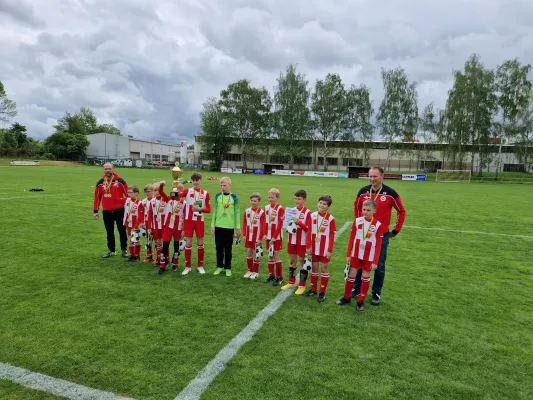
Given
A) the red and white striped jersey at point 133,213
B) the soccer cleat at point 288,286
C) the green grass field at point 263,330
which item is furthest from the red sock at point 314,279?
the red and white striped jersey at point 133,213

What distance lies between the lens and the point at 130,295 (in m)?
5.59

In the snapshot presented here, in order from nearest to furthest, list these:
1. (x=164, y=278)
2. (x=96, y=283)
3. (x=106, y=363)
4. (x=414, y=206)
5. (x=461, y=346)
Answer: (x=106, y=363), (x=461, y=346), (x=96, y=283), (x=164, y=278), (x=414, y=206)

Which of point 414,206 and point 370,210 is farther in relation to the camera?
point 414,206

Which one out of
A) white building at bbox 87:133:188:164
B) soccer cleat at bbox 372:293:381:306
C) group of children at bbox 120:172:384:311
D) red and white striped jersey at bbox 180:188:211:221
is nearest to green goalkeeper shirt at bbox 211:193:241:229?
group of children at bbox 120:172:384:311

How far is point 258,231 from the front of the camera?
6.46 metres

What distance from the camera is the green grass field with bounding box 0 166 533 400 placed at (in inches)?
136

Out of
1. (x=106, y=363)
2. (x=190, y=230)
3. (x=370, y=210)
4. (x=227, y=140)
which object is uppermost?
(x=227, y=140)

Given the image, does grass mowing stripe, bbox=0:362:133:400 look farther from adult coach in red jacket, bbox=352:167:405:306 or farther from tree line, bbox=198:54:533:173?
tree line, bbox=198:54:533:173

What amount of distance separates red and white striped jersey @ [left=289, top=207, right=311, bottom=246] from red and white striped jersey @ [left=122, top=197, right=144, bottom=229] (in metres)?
3.55

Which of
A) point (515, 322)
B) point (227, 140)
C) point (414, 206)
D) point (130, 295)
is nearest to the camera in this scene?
point (515, 322)

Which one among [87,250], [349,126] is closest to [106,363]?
[87,250]

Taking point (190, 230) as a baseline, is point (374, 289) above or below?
below

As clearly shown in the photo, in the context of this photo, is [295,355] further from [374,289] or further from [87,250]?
[87,250]

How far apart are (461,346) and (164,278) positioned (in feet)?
16.6
